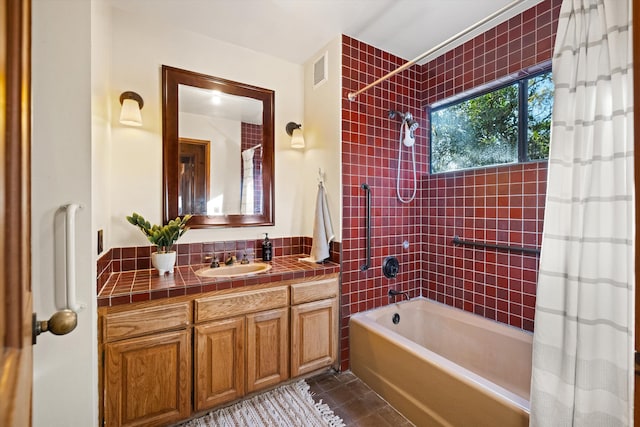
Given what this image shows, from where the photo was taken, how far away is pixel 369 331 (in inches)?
80.7

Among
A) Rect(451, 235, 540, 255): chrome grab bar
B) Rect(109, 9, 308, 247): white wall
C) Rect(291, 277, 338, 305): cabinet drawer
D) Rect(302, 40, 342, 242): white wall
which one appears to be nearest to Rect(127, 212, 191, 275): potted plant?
Rect(109, 9, 308, 247): white wall

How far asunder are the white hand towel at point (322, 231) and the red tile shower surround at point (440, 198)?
132 mm

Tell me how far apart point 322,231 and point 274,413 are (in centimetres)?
121

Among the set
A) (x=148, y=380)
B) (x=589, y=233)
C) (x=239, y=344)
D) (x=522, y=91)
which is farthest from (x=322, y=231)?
(x=522, y=91)

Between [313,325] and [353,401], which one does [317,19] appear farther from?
[353,401]

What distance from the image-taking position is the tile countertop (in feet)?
4.91

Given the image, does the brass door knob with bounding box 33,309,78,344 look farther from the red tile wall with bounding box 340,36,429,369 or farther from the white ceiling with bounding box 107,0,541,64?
the white ceiling with bounding box 107,0,541,64

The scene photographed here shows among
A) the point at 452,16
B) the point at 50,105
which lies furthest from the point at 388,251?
the point at 50,105

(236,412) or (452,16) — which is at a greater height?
(452,16)

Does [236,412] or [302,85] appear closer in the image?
[236,412]

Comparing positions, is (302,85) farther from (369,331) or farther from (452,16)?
(369,331)

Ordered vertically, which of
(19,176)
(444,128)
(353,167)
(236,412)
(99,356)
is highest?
(444,128)

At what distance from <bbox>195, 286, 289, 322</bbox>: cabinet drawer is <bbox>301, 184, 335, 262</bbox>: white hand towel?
39cm

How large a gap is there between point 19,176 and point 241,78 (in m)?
2.10
